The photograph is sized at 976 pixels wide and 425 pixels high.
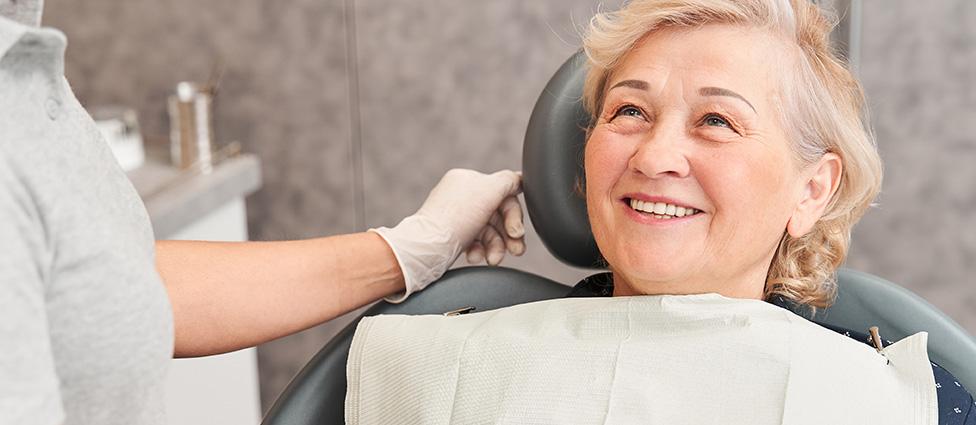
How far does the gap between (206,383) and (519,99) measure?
1.01 meters

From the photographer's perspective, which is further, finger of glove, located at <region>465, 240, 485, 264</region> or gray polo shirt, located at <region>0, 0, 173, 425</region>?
finger of glove, located at <region>465, 240, 485, 264</region>

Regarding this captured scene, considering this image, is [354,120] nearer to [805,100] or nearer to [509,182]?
[509,182]

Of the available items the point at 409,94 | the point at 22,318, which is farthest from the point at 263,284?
the point at 409,94

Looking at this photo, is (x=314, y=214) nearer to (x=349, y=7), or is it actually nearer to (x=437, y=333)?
(x=349, y=7)

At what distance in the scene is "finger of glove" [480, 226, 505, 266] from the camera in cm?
145

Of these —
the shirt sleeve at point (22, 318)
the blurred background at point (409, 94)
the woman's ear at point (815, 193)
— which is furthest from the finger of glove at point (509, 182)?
the blurred background at point (409, 94)

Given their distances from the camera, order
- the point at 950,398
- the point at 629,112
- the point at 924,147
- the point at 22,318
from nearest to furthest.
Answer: the point at 22,318 < the point at 950,398 < the point at 629,112 < the point at 924,147

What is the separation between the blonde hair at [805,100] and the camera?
3.95ft

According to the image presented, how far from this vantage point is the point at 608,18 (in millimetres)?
1355

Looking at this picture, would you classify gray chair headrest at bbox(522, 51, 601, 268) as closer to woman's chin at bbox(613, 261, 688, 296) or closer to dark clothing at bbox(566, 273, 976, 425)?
woman's chin at bbox(613, 261, 688, 296)

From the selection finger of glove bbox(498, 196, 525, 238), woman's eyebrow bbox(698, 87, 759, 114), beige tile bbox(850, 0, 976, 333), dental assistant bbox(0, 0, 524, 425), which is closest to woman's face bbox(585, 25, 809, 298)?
woman's eyebrow bbox(698, 87, 759, 114)

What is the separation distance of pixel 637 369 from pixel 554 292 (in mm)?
288

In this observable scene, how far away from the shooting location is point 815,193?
4.10 ft

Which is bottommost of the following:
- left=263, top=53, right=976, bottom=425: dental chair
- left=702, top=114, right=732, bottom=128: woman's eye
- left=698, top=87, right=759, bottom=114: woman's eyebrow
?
left=263, top=53, right=976, bottom=425: dental chair
